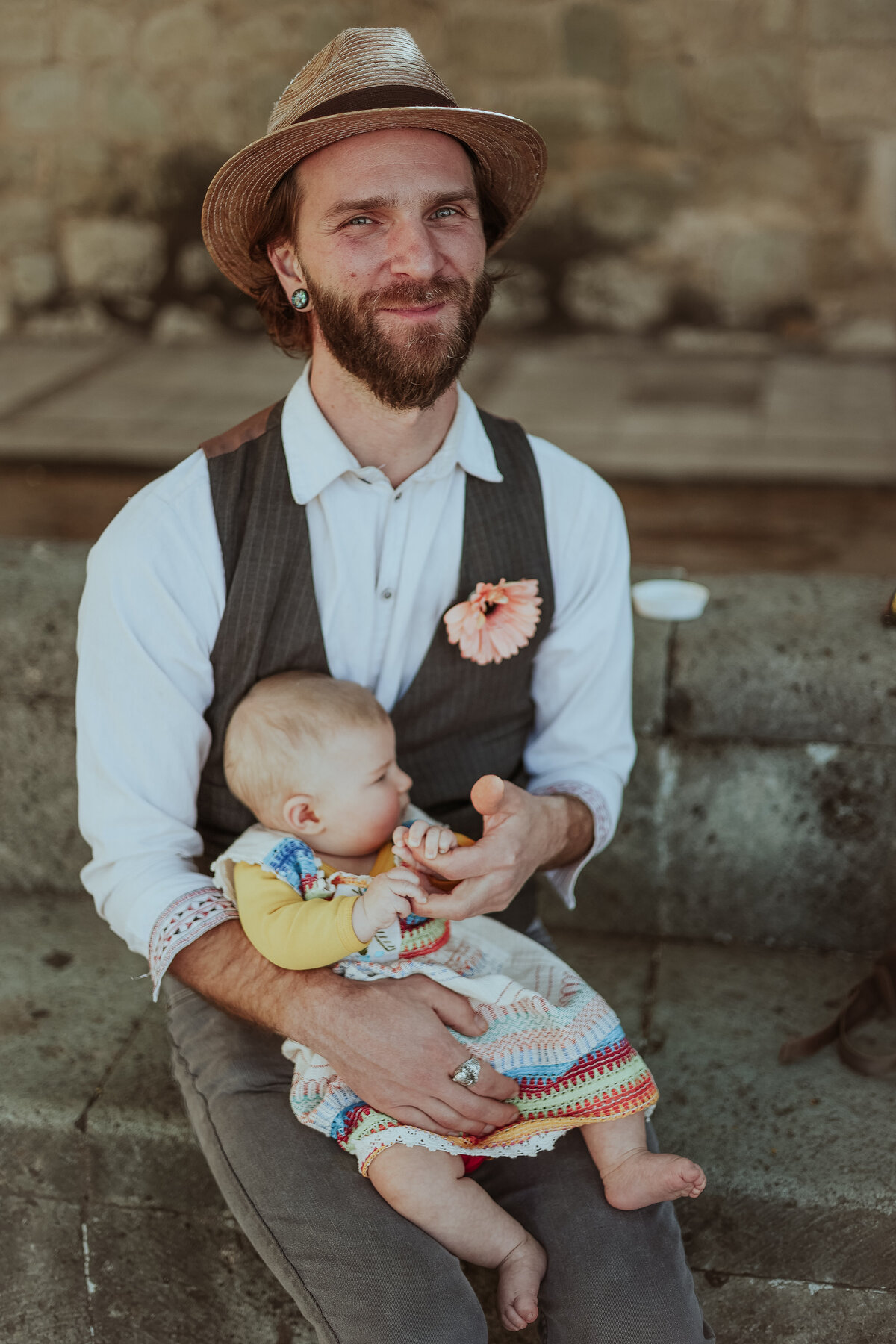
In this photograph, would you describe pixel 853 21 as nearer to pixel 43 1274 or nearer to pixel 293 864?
pixel 293 864

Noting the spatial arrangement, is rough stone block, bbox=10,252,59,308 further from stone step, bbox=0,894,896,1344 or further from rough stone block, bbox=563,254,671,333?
stone step, bbox=0,894,896,1344

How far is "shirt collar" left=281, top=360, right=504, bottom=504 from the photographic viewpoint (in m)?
1.85

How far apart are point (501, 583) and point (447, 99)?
0.71m

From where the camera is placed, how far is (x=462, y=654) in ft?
6.30

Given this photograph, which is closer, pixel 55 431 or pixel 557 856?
pixel 557 856

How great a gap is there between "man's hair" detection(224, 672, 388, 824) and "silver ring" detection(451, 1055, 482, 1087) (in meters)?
0.42

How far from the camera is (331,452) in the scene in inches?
73.0

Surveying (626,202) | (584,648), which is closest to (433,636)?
(584,648)

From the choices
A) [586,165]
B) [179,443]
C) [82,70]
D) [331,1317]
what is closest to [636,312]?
[586,165]

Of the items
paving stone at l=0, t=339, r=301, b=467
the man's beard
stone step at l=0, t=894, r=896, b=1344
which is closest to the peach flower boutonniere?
the man's beard

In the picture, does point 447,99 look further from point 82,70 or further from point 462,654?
point 82,70

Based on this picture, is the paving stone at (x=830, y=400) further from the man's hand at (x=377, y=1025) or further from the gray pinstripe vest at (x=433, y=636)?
the man's hand at (x=377, y=1025)

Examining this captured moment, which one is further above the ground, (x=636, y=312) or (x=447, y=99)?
(x=447, y=99)

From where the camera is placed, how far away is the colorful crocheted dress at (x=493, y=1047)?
5.42 feet
